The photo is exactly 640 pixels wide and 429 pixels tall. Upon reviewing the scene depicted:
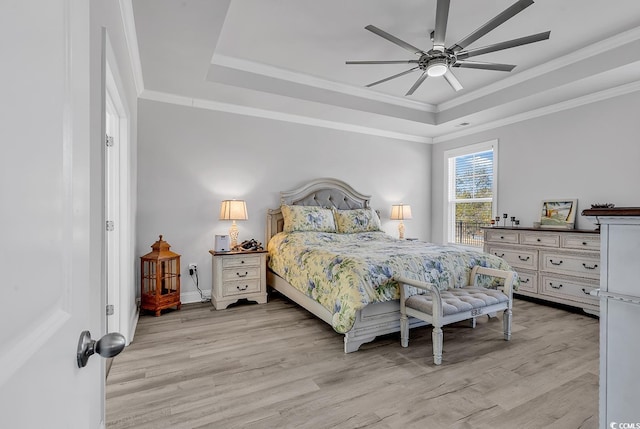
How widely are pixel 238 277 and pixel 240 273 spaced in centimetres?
5

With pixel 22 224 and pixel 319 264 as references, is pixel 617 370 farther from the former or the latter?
pixel 319 264

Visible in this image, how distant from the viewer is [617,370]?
43.0 inches

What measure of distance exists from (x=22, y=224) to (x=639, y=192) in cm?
486

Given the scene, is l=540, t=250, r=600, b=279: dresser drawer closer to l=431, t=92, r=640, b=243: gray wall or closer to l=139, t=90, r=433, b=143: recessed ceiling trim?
l=431, t=92, r=640, b=243: gray wall

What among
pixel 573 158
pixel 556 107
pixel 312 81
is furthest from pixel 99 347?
pixel 556 107

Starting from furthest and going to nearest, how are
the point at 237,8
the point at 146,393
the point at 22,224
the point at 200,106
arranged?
the point at 200,106, the point at 237,8, the point at 146,393, the point at 22,224

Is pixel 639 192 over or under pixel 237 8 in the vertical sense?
under

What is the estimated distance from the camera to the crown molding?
224 cm

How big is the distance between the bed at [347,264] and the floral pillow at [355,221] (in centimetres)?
1

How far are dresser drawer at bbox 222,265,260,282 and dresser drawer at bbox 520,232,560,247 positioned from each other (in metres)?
3.41

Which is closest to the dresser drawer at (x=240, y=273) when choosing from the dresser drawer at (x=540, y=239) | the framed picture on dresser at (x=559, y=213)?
the dresser drawer at (x=540, y=239)

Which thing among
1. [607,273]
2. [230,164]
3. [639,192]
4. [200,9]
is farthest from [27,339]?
[639,192]

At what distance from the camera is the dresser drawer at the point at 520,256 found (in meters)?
4.00

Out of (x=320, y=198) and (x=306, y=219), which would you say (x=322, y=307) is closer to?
(x=306, y=219)
